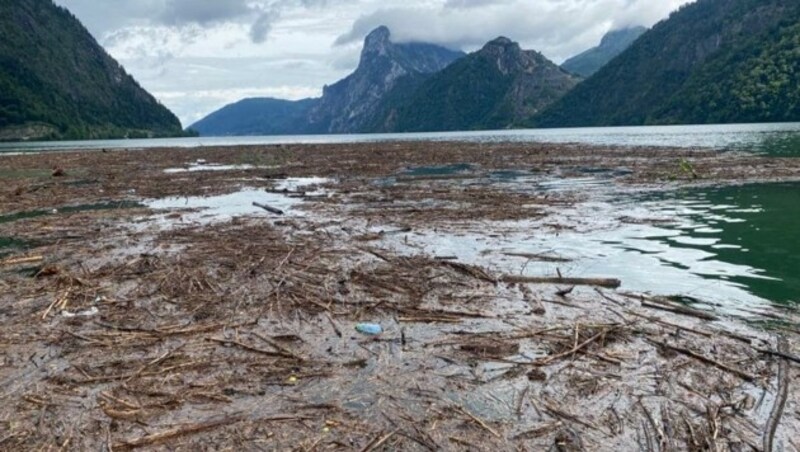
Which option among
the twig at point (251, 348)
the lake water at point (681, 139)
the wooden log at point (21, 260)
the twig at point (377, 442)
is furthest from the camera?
the lake water at point (681, 139)

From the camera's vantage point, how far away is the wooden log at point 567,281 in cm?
1041

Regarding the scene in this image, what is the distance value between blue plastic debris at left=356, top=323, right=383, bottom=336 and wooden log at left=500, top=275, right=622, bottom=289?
3.66 m

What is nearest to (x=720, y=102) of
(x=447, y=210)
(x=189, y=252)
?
(x=447, y=210)

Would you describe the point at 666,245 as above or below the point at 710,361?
below

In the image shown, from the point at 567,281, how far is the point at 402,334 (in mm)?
4221

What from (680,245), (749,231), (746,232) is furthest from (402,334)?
(749,231)

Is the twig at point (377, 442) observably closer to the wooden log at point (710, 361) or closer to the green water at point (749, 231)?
the wooden log at point (710, 361)

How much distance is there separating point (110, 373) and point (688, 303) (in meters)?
9.40

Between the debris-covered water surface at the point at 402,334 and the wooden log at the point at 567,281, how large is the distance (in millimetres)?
38

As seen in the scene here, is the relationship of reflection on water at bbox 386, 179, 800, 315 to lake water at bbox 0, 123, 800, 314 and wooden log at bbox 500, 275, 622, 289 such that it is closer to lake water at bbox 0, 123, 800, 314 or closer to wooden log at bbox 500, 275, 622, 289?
lake water at bbox 0, 123, 800, 314

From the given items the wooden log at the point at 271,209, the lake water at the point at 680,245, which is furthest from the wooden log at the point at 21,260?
the wooden log at the point at 271,209

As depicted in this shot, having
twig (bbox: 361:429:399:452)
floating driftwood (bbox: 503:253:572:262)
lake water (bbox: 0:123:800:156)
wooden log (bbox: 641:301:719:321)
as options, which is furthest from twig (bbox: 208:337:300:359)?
lake water (bbox: 0:123:800:156)

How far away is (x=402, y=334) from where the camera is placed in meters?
8.20

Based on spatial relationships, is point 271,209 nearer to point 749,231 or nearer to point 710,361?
point 749,231
